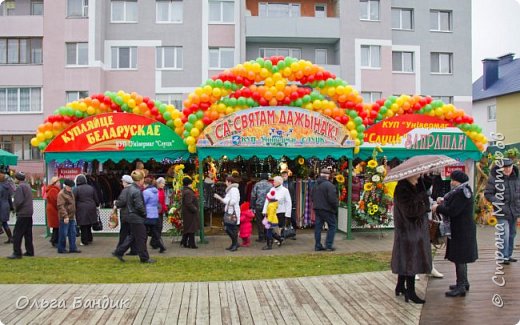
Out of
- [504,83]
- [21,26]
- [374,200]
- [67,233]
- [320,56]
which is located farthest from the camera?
[504,83]

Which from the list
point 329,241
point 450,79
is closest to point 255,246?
point 329,241

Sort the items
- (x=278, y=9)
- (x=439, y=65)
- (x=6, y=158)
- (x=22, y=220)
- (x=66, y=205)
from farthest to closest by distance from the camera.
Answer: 1. (x=439, y=65)
2. (x=278, y=9)
3. (x=6, y=158)
4. (x=66, y=205)
5. (x=22, y=220)

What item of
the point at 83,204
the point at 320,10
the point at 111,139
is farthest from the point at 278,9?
the point at 83,204

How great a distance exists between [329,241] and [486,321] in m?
5.57

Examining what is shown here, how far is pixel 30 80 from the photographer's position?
99.1ft

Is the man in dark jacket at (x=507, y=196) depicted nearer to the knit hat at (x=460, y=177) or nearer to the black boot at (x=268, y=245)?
the knit hat at (x=460, y=177)

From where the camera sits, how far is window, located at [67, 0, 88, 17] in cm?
2992

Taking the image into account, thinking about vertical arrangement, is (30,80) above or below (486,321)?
above

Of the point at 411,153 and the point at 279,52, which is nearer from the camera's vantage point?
the point at 411,153

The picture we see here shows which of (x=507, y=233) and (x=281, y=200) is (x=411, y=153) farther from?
(x=507, y=233)

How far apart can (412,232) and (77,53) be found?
27.4 meters

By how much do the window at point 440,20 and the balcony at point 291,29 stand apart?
275 inches

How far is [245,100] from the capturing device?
12641mm

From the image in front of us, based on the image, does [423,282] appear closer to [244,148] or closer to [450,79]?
[244,148]
